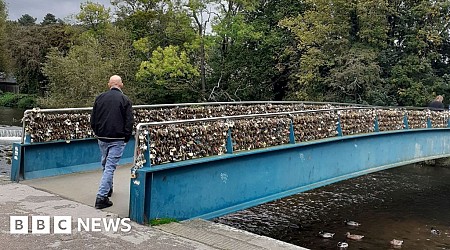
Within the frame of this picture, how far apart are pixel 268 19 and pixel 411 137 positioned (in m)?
22.7

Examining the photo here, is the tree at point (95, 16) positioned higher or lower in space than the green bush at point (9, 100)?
higher

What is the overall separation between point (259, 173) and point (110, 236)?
140 inches

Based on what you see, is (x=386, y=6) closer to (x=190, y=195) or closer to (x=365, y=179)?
(x=365, y=179)

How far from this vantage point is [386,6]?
88.2 ft

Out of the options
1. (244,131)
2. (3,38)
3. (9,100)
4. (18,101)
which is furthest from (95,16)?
(244,131)

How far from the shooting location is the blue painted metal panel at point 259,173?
21.5 feet

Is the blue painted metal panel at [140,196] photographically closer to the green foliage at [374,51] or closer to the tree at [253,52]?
the green foliage at [374,51]

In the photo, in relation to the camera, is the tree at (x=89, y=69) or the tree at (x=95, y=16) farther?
the tree at (x=95, y=16)

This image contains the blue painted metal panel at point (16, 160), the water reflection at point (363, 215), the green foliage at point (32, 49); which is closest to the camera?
the blue painted metal panel at point (16, 160)

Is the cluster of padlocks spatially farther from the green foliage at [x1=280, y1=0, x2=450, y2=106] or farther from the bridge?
the green foliage at [x1=280, y1=0, x2=450, y2=106]

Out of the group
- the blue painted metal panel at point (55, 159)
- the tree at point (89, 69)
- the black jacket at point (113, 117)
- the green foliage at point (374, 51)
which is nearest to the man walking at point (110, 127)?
the black jacket at point (113, 117)

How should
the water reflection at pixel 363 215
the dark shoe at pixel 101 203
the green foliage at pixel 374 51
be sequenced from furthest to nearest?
1. the green foliage at pixel 374 51
2. the water reflection at pixel 363 215
3. the dark shoe at pixel 101 203

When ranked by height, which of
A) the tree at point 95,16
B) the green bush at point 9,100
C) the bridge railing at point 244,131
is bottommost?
the green bush at point 9,100

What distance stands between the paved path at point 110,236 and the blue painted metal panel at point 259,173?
449 mm
